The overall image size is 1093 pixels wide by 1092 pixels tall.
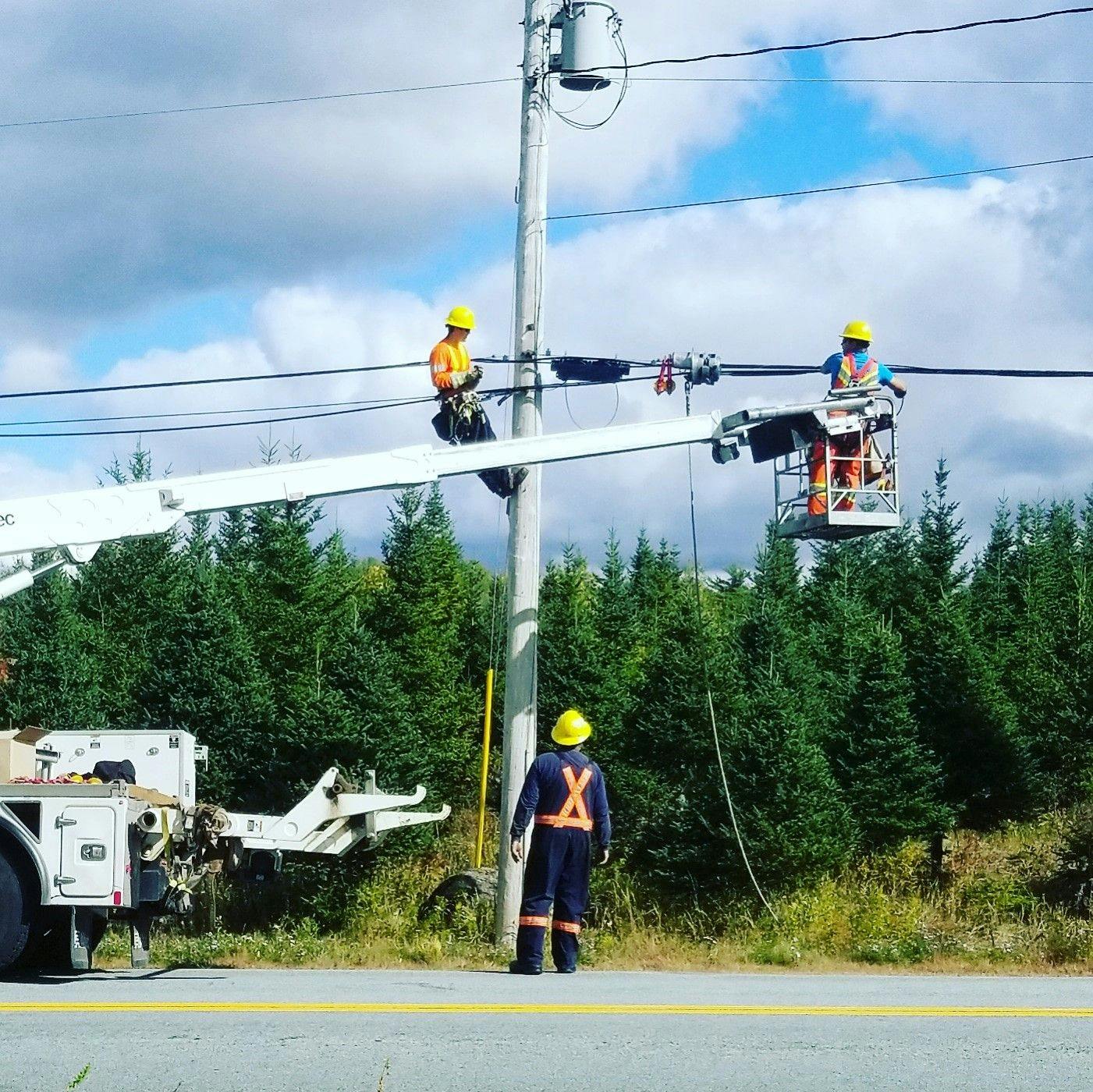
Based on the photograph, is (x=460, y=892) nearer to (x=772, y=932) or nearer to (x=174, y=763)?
(x=772, y=932)

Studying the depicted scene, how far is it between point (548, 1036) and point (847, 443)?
29.3 feet

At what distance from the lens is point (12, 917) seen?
10211 millimetres

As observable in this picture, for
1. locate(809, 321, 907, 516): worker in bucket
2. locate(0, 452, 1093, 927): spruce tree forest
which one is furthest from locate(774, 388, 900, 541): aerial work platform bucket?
locate(0, 452, 1093, 927): spruce tree forest

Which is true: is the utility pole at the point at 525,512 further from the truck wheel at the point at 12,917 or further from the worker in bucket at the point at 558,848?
the truck wheel at the point at 12,917

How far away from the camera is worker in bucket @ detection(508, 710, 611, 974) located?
11.0m

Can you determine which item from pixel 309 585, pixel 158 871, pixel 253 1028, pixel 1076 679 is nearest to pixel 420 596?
pixel 309 585

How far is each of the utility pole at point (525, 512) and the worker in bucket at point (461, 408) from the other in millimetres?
218

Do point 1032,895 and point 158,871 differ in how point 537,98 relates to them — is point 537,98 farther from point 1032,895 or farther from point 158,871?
point 1032,895

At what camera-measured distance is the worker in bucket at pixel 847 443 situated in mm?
14727

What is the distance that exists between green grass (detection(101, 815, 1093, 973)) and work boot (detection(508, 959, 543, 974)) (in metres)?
1.03

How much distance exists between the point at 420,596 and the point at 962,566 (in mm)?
15103

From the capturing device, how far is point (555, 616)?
1319 inches

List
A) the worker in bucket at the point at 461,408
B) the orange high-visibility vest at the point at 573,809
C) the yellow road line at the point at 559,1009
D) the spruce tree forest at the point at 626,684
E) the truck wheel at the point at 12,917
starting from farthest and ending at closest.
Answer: the spruce tree forest at the point at 626,684 < the worker in bucket at the point at 461,408 < the orange high-visibility vest at the point at 573,809 < the truck wheel at the point at 12,917 < the yellow road line at the point at 559,1009

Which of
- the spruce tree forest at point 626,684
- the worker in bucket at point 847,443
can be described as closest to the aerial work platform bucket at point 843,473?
the worker in bucket at point 847,443
